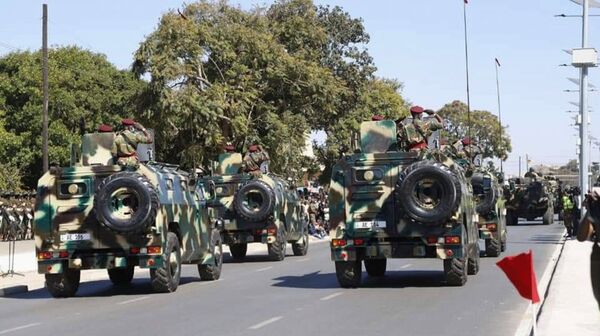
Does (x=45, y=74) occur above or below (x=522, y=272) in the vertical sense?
above

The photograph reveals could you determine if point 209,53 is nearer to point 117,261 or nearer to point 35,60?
point 35,60

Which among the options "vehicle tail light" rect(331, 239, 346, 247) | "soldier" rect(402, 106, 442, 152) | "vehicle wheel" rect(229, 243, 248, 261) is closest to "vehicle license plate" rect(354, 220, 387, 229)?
"vehicle tail light" rect(331, 239, 346, 247)

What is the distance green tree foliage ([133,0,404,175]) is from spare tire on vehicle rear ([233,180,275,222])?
13949mm

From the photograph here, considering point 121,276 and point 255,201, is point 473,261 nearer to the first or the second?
point 121,276

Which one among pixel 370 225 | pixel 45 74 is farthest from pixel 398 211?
pixel 45 74

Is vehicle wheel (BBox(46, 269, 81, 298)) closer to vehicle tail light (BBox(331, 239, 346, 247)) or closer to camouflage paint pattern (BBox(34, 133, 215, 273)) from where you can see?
camouflage paint pattern (BBox(34, 133, 215, 273))

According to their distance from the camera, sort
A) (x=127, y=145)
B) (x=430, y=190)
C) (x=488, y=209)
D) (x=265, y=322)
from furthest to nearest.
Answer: (x=488, y=209), (x=127, y=145), (x=430, y=190), (x=265, y=322)

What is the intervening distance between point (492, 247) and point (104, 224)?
13.2 m

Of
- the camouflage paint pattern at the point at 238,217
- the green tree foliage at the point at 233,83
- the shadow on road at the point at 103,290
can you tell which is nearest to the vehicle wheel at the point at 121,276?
the shadow on road at the point at 103,290

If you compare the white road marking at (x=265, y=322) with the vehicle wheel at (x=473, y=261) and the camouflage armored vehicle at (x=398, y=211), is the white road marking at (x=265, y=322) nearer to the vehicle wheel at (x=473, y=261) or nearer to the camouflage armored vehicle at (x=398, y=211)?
the camouflage armored vehicle at (x=398, y=211)

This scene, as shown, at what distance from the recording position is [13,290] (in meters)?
21.9

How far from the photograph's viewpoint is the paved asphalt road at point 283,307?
14.2 m

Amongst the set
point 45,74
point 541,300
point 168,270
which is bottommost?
point 541,300

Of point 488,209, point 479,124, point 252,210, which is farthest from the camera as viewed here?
point 479,124
